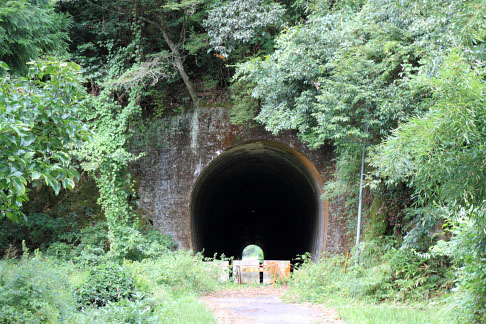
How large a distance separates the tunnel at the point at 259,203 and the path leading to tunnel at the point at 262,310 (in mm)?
3495

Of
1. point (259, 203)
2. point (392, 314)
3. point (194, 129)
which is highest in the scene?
point (194, 129)

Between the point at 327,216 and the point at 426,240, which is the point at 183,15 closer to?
the point at 327,216

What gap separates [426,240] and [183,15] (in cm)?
798

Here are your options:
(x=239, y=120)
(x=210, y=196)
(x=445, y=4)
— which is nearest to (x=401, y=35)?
(x=445, y=4)

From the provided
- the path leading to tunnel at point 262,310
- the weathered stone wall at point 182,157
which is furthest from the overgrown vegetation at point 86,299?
the weathered stone wall at point 182,157

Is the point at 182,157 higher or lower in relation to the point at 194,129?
lower

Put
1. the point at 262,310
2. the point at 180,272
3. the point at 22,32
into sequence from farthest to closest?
the point at 180,272 → the point at 262,310 → the point at 22,32

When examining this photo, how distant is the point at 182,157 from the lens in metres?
12.8

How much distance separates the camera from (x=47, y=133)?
4.26 m

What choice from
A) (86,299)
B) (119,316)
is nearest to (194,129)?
(86,299)

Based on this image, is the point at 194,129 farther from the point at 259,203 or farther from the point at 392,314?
the point at 259,203

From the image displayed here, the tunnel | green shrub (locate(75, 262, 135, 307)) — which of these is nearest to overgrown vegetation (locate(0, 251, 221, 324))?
green shrub (locate(75, 262, 135, 307))

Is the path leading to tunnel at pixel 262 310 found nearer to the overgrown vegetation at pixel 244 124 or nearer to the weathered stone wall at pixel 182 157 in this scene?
the overgrown vegetation at pixel 244 124

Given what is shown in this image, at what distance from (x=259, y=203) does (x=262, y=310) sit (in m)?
16.1
